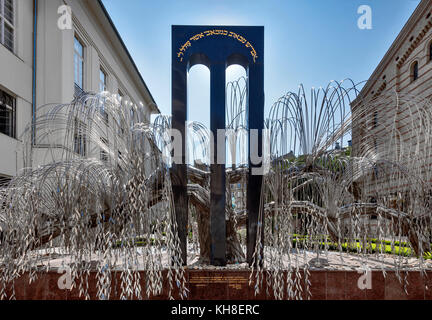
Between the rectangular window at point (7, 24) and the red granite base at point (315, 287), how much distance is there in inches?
385

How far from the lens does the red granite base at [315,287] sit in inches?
188

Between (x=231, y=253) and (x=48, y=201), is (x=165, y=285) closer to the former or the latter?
(x=231, y=253)

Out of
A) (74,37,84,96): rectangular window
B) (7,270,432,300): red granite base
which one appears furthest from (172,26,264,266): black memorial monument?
(74,37,84,96): rectangular window

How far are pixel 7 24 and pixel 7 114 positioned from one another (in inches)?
135

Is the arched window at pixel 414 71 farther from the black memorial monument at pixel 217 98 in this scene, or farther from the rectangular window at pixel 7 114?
the rectangular window at pixel 7 114

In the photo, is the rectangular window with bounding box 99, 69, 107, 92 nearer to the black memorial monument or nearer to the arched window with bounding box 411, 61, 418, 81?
the black memorial monument

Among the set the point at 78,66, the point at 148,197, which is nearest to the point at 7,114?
the point at 78,66

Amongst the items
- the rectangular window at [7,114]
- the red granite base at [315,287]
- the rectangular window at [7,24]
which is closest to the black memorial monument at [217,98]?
the red granite base at [315,287]

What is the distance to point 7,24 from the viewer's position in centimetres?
1073

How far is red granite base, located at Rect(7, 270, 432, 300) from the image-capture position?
188 inches

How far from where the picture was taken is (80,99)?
4730 millimetres

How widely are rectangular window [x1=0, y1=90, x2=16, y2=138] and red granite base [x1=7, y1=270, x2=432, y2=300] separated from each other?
777 centimetres

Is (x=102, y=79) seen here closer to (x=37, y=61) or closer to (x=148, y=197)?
(x=37, y=61)

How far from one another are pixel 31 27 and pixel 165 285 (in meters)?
12.3
